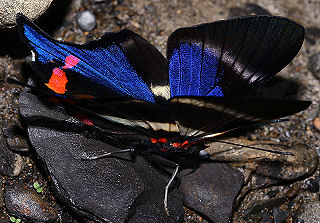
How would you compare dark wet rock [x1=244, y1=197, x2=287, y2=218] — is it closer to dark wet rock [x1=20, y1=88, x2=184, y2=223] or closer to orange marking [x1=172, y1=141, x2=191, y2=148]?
dark wet rock [x1=20, y1=88, x2=184, y2=223]

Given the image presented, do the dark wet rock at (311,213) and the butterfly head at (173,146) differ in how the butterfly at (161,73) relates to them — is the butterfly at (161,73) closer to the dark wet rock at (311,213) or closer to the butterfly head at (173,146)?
the butterfly head at (173,146)

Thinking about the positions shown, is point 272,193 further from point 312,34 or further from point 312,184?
point 312,34

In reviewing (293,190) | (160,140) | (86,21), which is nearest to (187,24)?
(86,21)

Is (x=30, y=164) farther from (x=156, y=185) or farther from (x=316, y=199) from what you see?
(x=316, y=199)

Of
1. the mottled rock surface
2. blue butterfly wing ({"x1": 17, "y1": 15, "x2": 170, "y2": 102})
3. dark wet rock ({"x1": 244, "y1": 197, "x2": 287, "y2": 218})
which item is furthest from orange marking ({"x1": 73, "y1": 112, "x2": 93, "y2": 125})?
dark wet rock ({"x1": 244, "y1": 197, "x2": 287, "y2": 218})

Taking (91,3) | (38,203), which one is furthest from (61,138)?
(91,3)
